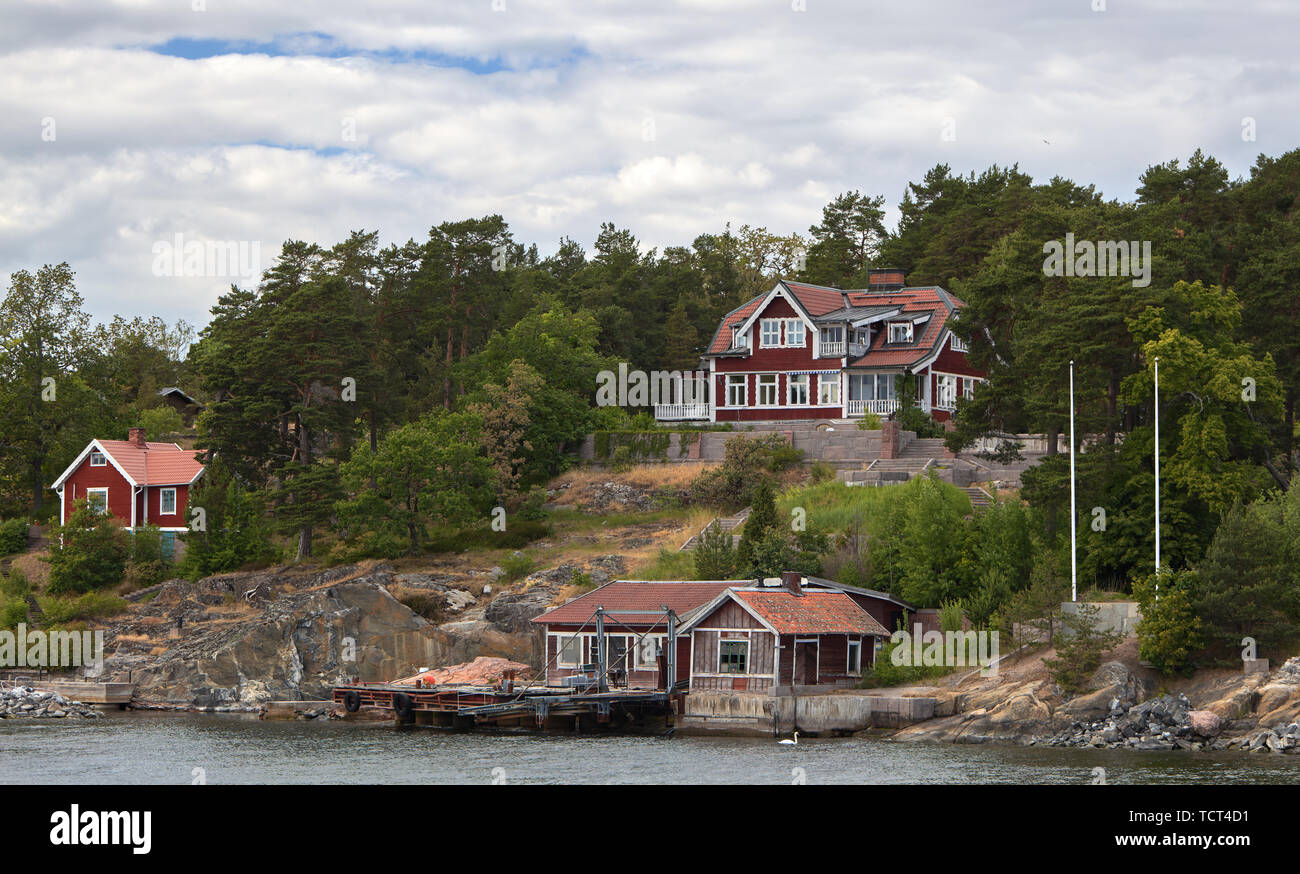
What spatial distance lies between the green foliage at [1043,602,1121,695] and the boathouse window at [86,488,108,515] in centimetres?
4652

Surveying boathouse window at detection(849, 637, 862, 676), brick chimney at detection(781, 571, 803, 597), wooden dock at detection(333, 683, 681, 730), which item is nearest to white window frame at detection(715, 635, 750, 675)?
wooden dock at detection(333, 683, 681, 730)

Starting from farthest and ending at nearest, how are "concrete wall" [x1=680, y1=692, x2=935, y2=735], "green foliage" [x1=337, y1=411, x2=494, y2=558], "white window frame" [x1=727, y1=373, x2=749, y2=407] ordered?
"white window frame" [x1=727, y1=373, x2=749, y2=407]
"green foliage" [x1=337, y1=411, x2=494, y2=558]
"concrete wall" [x1=680, y1=692, x2=935, y2=735]

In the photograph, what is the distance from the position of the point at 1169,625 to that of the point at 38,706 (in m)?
41.7

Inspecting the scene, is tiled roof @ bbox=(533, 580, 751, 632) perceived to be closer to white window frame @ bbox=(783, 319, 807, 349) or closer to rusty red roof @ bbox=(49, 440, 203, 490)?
white window frame @ bbox=(783, 319, 807, 349)

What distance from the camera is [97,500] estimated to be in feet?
240

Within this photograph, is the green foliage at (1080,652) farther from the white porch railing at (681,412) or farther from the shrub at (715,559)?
the white porch railing at (681,412)

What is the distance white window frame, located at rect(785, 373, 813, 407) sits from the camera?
7875 centimetres

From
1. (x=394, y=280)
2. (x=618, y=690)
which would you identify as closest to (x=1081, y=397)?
(x=618, y=690)

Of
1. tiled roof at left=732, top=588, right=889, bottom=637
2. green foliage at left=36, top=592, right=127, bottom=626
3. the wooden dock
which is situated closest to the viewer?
the wooden dock

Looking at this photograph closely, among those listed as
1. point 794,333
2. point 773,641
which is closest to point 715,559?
point 773,641

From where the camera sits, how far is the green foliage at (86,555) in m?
69.1

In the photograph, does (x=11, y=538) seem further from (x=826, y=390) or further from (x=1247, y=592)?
(x=1247, y=592)

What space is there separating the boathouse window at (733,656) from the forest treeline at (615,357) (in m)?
12.4
